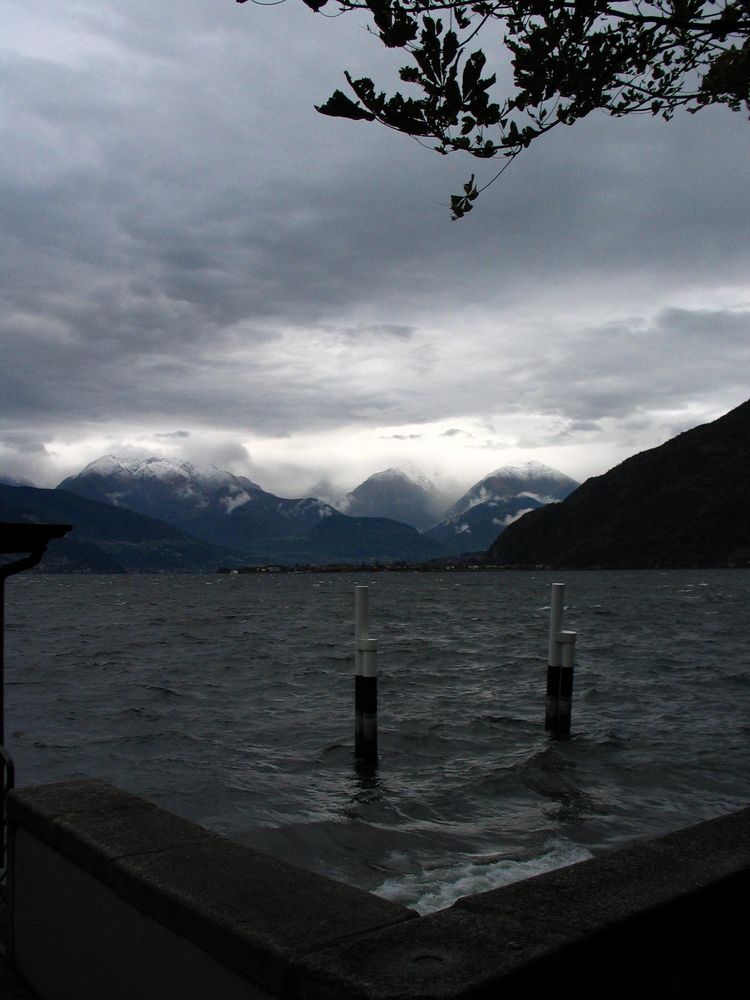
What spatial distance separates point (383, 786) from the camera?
565 inches

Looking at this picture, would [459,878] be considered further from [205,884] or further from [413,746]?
[413,746]

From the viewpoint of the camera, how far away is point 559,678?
1802cm

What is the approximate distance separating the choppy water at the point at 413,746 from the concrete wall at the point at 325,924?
18.2 ft

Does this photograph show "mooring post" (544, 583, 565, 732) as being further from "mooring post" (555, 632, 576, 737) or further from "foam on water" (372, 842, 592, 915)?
"foam on water" (372, 842, 592, 915)

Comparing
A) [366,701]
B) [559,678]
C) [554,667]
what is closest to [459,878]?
[366,701]

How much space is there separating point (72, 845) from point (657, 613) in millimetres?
63826

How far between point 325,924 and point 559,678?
1570cm

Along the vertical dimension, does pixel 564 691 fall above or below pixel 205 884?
below

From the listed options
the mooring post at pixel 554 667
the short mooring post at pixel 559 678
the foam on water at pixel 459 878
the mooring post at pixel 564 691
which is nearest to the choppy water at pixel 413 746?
the foam on water at pixel 459 878

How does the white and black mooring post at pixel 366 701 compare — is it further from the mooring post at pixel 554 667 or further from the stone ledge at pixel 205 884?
the stone ledge at pixel 205 884

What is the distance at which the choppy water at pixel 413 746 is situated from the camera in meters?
11.3

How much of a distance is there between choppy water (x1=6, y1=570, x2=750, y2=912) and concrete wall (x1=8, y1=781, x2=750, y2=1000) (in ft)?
18.2

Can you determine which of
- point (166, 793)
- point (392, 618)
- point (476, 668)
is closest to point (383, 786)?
point (166, 793)

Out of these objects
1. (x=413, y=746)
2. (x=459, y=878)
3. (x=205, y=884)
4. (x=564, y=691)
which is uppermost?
(x=205, y=884)
